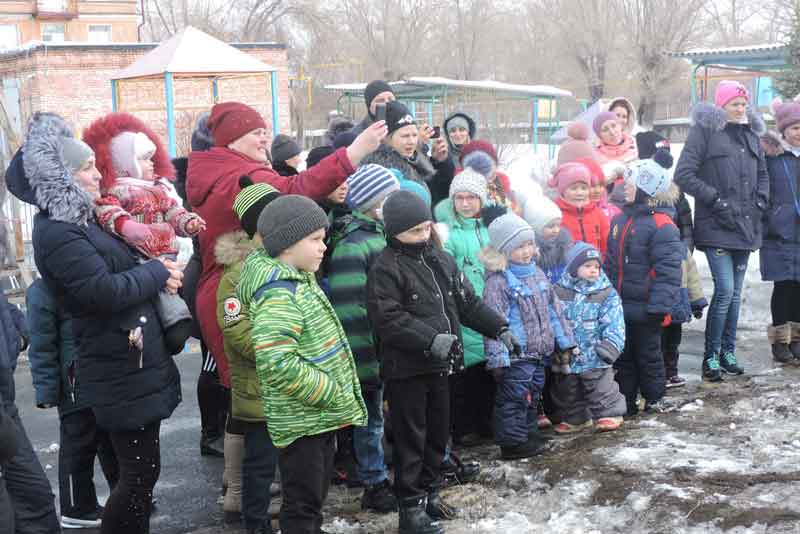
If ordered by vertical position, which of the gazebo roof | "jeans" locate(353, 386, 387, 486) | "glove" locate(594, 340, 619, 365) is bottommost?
"jeans" locate(353, 386, 387, 486)

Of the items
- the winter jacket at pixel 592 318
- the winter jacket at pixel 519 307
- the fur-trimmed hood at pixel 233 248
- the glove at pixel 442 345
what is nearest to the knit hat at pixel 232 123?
the fur-trimmed hood at pixel 233 248

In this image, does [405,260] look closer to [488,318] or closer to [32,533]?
[488,318]

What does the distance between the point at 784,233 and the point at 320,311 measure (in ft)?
16.6

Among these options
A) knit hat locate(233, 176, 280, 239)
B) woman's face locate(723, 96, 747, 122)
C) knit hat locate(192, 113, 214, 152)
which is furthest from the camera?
woman's face locate(723, 96, 747, 122)

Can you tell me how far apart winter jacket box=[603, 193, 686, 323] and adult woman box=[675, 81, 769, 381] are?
0.98 metres

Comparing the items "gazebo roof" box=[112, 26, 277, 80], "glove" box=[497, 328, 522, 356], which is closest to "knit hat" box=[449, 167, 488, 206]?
"glove" box=[497, 328, 522, 356]

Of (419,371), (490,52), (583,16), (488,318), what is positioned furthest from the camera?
(490,52)

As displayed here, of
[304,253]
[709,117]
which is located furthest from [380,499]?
[709,117]

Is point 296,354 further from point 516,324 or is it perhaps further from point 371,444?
point 516,324

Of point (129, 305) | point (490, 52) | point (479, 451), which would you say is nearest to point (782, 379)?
point (479, 451)

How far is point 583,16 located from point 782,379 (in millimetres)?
39522

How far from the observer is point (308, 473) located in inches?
149

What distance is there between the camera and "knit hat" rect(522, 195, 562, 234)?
5.93m

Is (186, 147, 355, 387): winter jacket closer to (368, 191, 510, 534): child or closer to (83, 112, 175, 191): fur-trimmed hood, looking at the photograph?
(83, 112, 175, 191): fur-trimmed hood
